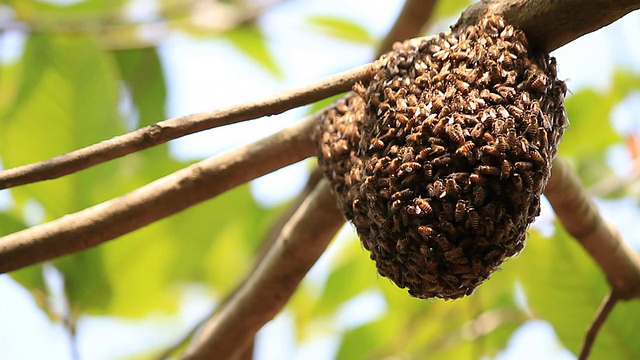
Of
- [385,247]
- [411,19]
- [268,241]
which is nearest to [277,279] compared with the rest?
[385,247]

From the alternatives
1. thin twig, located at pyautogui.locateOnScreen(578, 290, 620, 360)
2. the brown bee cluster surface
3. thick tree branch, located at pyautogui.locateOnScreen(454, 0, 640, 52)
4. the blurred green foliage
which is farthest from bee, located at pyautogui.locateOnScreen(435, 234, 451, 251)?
the blurred green foliage

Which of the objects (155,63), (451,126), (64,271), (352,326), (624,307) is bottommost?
(624,307)

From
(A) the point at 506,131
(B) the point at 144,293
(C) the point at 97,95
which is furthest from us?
(B) the point at 144,293

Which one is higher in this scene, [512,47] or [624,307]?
[512,47]

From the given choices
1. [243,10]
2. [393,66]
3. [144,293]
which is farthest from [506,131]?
[243,10]

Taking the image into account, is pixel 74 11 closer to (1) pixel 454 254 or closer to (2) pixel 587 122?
(2) pixel 587 122

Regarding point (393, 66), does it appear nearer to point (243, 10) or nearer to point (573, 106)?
point (573, 106)
